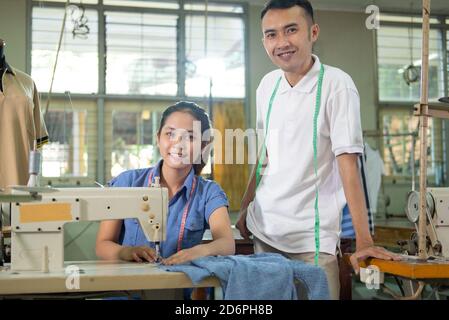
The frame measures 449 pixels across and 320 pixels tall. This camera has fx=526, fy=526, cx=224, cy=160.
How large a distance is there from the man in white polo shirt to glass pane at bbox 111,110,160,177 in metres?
0.36

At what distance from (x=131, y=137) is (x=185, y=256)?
23.7 inches

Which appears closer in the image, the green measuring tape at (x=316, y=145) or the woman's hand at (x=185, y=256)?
the woman's hand at (x=185, y=256)

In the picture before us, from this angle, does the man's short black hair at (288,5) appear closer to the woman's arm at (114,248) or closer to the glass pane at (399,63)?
the glass pane at (399,63)

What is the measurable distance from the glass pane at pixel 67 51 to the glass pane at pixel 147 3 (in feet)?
0.25


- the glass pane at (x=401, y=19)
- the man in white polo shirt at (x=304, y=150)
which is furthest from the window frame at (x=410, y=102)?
the man in white polo shirt at (x=304, y=150)

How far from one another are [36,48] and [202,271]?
95cm

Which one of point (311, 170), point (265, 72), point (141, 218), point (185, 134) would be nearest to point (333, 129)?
point (311, 170)

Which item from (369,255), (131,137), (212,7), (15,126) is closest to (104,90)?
(131,137)

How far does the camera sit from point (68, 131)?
172 centimetres

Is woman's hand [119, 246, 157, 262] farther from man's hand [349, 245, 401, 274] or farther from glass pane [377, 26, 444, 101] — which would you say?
glass pane [377, 26, 444, 101]

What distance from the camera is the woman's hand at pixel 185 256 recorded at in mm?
1241

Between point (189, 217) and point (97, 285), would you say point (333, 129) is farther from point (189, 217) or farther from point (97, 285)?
point (97, 285)

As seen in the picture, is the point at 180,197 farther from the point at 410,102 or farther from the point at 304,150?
the point at 410,102

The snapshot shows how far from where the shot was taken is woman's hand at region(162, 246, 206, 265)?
4.07ft
